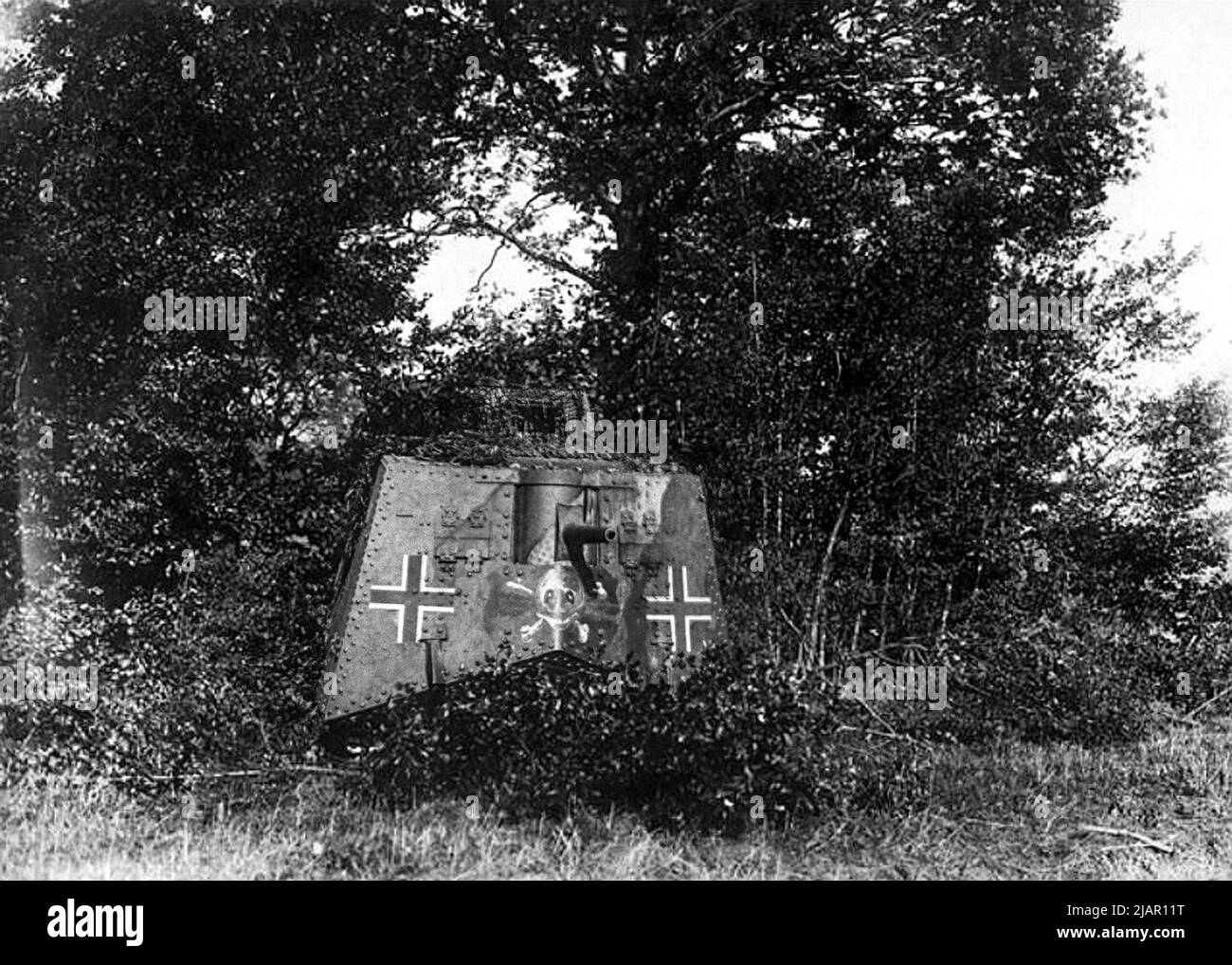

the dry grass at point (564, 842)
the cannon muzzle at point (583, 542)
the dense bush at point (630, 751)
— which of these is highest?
the cannon muzzle at point (583, 542)

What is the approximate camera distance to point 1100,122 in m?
12.2

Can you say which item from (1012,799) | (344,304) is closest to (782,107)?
(344,304)

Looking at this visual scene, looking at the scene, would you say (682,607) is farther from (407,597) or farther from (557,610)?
(407,597)

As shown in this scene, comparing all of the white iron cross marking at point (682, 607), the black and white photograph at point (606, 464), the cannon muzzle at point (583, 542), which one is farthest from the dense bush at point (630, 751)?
the white iron cross marking at point (682, 607)

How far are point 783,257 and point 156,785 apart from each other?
6619mm

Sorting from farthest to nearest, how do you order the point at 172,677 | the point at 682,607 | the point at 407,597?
the point at 682,607 → the point at 407,597 → the point at 172,677

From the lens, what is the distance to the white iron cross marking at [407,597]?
29.0 feet

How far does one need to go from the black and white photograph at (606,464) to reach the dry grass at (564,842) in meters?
0.04

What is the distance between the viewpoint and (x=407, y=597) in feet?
29.3

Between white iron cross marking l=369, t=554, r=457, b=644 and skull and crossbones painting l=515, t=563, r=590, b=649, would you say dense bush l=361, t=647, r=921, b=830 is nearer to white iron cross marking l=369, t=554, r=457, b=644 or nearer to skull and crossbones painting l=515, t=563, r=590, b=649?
white iron cross marking l=369, t=554, r=457, b=644

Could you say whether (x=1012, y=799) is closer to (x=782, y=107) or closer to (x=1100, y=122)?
(x=1100, y=122)

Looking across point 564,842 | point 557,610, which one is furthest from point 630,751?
point 557,610

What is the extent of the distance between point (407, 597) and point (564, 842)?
8.86ft

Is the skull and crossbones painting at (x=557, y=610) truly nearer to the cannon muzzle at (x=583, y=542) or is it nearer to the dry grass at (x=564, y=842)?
the cannon muzzle at (x=583, y=542)
